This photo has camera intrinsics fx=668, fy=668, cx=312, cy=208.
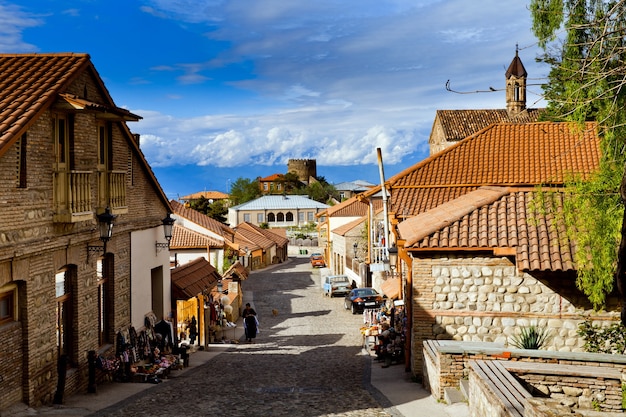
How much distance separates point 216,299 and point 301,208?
71350 millimetres

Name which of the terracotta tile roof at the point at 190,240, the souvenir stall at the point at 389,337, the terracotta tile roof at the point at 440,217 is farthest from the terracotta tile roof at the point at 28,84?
the terracotta tile roof at the point at 190,240

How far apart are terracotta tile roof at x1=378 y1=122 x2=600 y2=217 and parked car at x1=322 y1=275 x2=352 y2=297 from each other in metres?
16.5

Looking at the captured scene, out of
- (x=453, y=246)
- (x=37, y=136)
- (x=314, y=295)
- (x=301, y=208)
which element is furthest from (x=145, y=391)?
(x=301, y=208)

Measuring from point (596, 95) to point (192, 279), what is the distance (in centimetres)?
1591

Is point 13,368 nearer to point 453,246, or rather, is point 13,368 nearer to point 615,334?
point 453,246

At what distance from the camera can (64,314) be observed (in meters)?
13.2

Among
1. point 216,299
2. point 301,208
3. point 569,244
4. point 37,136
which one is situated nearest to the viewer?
point 37,136

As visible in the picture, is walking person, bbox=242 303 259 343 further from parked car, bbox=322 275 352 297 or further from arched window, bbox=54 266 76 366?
parked car, bbox=322 275 352 297

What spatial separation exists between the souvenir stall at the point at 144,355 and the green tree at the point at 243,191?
342 ft

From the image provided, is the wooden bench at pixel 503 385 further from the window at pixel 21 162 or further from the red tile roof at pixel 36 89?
the window at pixel 21 162

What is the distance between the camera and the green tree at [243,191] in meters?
124

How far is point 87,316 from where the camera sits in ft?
45.7

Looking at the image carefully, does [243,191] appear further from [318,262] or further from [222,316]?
[222,316]

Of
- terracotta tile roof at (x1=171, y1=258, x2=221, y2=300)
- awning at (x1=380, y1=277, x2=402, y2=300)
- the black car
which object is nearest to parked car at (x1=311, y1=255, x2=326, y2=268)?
the black car
